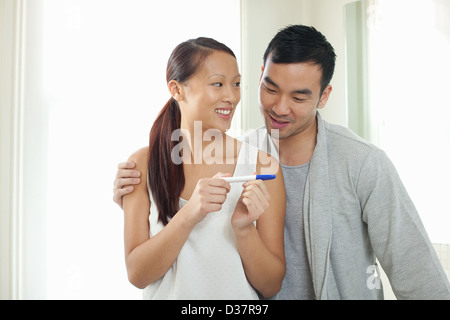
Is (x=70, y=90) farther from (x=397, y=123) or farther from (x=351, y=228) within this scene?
(x=397, y=123)

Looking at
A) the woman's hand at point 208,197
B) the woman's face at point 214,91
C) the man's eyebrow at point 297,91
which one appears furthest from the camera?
the man's eyebrow at point 297,91

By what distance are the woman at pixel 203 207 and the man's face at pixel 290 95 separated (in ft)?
0.33

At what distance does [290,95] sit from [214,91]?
200mm

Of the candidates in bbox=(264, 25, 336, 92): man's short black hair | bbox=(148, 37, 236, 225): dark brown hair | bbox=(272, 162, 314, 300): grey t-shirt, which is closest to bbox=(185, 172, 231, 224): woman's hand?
bbox=(148, 37, 236, 225): dark brown hair

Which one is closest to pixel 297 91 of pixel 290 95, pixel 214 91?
pixel 290 95

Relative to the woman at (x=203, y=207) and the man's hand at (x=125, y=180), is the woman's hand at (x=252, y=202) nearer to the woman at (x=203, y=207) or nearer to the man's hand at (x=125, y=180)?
the woman at (x=203, y=207)

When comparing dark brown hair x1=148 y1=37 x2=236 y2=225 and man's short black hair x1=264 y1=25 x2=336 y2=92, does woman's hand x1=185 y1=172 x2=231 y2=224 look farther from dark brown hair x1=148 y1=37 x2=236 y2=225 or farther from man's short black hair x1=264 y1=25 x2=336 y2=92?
man's short black hair x1=264 y1=25 x2=336 y2=92

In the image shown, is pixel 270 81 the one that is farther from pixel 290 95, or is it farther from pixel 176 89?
pixel 176 89

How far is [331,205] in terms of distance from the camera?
860mm

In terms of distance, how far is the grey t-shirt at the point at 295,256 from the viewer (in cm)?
88

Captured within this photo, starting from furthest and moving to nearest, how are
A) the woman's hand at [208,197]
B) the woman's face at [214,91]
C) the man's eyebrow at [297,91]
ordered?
the man's eyebrow at [297,91] → the woman's face at [214,91] → the woman's hand at [208,197]

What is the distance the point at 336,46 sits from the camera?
1.74 meters

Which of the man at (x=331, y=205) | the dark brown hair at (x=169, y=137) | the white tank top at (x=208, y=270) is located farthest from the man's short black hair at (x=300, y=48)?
the white tank top at (x=208, y=270)

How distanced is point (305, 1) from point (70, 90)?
1.22m
